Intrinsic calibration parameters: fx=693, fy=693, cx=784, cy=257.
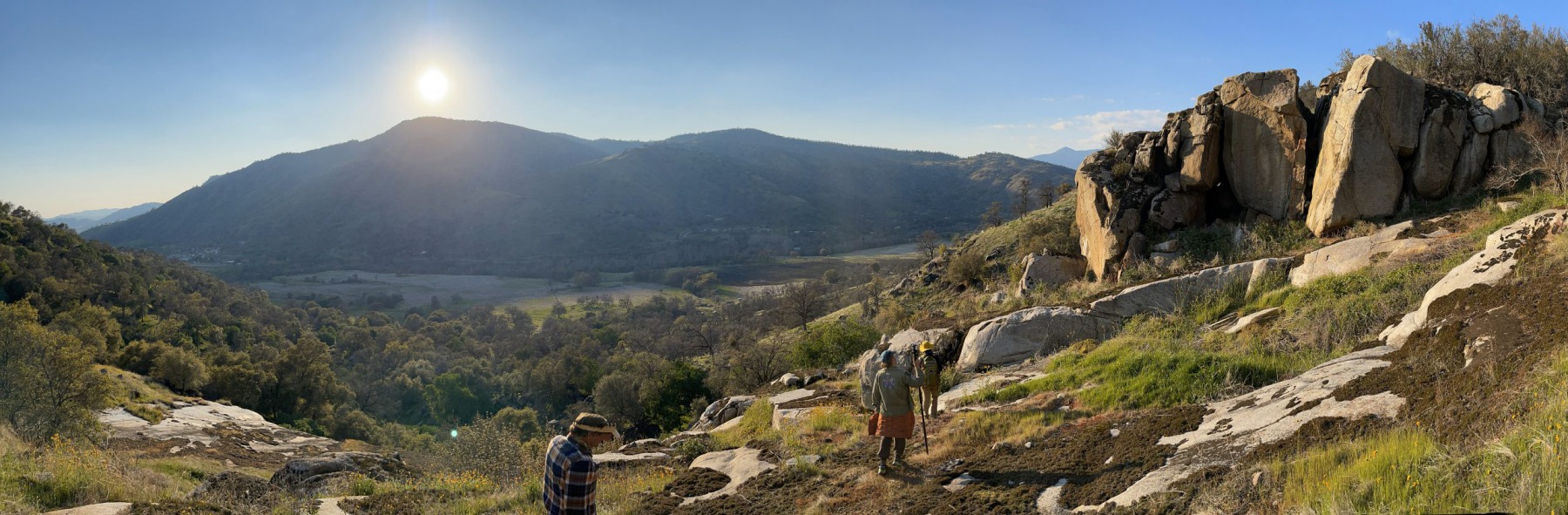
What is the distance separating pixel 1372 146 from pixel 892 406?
48.0 feet

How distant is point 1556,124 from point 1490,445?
17.8 meters

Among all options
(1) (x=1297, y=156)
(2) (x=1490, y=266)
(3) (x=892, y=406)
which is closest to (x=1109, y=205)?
(1) (x=1297, y=156)

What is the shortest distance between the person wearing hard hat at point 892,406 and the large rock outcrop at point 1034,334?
281 inches

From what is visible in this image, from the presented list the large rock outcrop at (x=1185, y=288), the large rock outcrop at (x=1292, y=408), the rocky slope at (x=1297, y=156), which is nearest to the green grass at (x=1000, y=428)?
the large rock outcrop at (x=1292, y=408)

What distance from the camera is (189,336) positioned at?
2235 inches

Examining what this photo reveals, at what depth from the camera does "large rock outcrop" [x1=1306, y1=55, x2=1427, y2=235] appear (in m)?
15.6

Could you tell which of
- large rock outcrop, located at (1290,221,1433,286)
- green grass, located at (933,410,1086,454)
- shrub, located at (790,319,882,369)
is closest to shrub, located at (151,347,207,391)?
shrub, located at (790,319,882,369)

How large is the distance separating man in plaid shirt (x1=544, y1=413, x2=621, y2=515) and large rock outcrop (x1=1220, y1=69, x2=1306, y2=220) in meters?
18.4

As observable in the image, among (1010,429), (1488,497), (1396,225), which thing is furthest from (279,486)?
(1396,225)

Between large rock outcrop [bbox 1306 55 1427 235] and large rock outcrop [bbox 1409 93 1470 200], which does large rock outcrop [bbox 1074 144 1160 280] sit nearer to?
large rock outcrop [bbox 1306 55 1427 235]

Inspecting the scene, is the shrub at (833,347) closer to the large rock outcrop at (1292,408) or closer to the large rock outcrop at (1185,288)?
the large rock outcrop at (1185,288)

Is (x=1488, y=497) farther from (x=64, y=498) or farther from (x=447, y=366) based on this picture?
(x=447, y=366)

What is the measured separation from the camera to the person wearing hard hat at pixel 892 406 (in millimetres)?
8531

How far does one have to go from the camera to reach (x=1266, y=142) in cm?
1784
